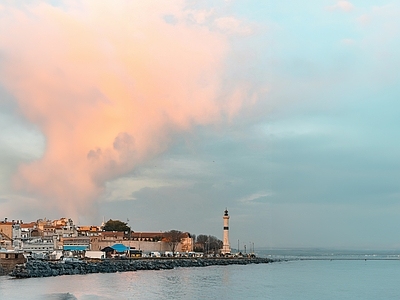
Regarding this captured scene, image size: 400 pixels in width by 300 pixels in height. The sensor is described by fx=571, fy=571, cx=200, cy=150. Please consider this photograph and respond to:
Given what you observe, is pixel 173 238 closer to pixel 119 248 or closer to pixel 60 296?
pixel 119 248

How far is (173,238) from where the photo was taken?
10888cm

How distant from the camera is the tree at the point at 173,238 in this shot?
108544 millimetres

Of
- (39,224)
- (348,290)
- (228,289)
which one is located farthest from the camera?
(39,224)

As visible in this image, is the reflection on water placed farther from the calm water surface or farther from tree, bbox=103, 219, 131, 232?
tree, bbox=103, 219, 131, 232

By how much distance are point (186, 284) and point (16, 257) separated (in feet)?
51.6

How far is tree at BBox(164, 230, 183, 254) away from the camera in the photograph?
108544 mm

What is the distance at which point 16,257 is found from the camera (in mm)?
50062

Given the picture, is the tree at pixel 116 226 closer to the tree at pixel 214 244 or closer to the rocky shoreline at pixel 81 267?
the tree at pixel 214 244

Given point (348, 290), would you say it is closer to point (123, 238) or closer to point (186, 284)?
point (186, 284)

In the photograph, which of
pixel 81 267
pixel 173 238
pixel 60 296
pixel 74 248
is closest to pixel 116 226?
pixel 173 238

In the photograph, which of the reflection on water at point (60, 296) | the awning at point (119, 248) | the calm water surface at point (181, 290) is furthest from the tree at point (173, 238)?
the reflection on water at point (60, 296)

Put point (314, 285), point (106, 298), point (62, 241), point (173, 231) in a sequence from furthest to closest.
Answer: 1. point (173, 231)
2. point (62, 241)
3. point (314, 285)
4. point (106, 298)

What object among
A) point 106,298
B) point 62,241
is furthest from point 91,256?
point 106,298

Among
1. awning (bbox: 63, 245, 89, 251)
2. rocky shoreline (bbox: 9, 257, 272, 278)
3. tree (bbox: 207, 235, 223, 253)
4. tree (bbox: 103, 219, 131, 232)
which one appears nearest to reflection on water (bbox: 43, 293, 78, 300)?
rocky shoreline (bbox: 9, 257, 272, 278)
